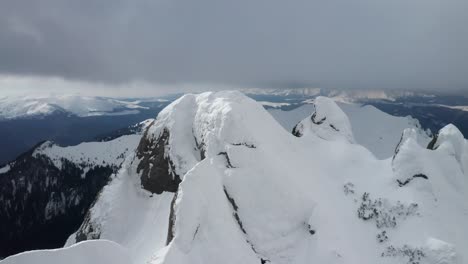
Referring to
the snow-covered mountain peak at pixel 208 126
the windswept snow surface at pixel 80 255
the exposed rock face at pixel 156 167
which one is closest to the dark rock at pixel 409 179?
the snow-covered mountain peak at pixel 208 126

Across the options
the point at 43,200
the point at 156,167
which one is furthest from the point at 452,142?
the point at 43,200

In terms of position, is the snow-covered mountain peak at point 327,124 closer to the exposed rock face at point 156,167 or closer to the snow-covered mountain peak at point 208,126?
the snow-covered mountain peak at point 208,126

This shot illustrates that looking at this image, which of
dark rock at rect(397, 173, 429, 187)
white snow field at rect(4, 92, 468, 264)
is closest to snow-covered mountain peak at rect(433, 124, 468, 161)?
white snow field at rect(4, 92, 468, 264)

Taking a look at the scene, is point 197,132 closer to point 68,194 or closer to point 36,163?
point 68,194

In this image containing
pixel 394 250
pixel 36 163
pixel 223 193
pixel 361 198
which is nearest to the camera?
pixel 394 250

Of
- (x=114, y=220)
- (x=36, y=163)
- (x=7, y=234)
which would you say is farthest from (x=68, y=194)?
(x=114, y=220)

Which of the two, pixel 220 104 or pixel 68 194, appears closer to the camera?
pixel 220 104
